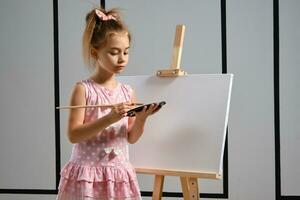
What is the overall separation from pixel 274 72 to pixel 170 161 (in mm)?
946

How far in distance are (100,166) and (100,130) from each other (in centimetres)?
14

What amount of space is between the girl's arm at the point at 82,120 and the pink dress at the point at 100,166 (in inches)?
1.3

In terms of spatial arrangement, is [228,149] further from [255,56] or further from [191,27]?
[191,27]

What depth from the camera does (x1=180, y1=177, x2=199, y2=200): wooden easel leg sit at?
5.26 ft

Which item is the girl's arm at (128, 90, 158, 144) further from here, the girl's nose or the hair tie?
the hair tie

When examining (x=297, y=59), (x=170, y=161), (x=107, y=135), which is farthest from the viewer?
(x=297, y=59)

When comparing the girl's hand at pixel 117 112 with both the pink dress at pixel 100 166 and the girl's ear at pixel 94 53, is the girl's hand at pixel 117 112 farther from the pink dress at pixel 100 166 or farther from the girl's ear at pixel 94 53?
the girl's ear at pixel 94 53

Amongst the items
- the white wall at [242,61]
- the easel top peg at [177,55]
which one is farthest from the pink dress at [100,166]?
the white wall at [242,61]

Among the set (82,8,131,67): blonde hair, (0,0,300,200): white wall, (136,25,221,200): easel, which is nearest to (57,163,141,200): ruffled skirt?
(136,25,221,200): easel

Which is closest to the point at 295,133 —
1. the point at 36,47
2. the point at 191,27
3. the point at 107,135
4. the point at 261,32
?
the point at 261,32

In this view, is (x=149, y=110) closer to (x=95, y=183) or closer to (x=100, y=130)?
(x=100, y=130)

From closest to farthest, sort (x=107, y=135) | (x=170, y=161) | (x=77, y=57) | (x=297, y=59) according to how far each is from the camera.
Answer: (x=107, y=135) → (x=170, y=161) → (x=297, y=59) → (x=77, y=57)

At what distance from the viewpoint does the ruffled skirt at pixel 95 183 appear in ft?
4.45

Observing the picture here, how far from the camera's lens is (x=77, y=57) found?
246 cm
